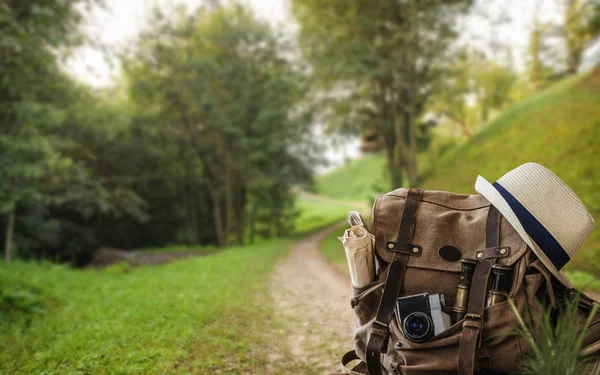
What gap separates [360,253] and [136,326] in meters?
3.43

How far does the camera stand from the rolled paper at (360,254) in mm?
2766

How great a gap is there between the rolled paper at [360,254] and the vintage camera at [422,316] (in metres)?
0.32

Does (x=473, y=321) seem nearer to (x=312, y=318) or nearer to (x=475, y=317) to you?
(x=475, y=317)

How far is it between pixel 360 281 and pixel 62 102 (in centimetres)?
1522

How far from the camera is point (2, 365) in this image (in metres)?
3.80

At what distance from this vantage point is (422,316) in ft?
8.34

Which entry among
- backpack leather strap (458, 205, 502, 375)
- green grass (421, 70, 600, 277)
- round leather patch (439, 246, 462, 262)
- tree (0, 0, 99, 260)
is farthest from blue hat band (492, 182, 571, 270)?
green grass (421, 70, 600, 277)

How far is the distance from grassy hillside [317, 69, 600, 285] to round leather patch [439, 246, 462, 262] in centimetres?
1037

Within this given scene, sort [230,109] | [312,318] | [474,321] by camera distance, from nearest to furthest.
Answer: [474,321], [312,318], [230,109]

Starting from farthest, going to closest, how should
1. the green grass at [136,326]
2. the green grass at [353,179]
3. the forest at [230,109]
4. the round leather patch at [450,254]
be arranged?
the green grass at [353,179] → the forest at [230,109] → the green grass at [136,326] → the round leather patch at [450,254]

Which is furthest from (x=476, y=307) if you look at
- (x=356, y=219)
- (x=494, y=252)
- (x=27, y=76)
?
(x=27, y=76)

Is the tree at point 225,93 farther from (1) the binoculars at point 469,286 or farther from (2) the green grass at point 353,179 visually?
(2) the green grass at point 353,179

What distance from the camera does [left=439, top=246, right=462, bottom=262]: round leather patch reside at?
2.67 meters

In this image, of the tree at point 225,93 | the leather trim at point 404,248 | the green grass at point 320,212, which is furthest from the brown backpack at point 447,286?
the green grass at point 320,212
